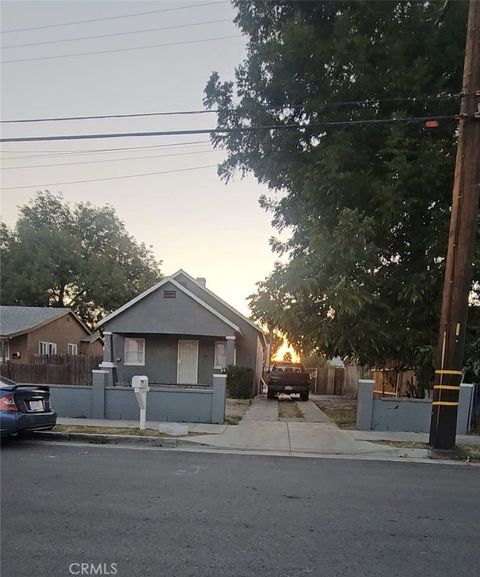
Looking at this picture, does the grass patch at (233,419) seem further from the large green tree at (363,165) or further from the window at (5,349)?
the window at (5,349)

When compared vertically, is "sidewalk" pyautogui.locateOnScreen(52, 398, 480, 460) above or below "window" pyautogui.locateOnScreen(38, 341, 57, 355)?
above

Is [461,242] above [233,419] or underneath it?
above

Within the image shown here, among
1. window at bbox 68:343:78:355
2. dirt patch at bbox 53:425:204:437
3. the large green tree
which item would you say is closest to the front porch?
the large green tree

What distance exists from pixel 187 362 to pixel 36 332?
34.6 ft

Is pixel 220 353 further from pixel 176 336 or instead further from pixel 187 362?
pixel 176 336

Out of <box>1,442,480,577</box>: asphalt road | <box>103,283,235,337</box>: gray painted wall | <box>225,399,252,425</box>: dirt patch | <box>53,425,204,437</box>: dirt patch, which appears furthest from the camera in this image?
<box>103,283,235,337</box>: gray painted wall

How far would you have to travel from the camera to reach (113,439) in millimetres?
9984

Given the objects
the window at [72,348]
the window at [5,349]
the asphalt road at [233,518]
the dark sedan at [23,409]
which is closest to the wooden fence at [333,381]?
the window at [72,348]

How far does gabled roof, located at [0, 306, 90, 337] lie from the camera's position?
27484mm

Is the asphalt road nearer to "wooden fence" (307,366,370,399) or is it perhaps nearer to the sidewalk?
the sidewalk

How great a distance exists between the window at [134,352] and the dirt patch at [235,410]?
6369 mm

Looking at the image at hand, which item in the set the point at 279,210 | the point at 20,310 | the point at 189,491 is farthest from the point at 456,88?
the point at 20,310

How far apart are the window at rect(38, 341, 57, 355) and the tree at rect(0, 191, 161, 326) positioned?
11599mm

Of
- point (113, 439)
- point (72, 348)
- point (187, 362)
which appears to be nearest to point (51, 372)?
point (187, 362)
